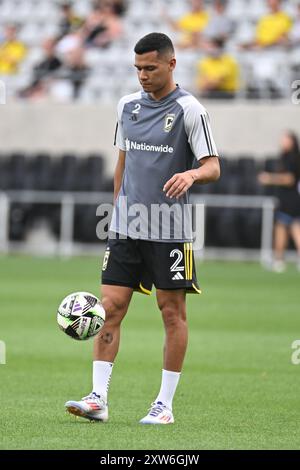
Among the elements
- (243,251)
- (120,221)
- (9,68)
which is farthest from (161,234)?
(9,68)

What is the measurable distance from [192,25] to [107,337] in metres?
20.3

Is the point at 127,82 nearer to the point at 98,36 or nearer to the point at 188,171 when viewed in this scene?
the point at 98,36

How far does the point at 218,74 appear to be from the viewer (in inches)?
1070

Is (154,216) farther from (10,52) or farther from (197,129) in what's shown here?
(10,52)

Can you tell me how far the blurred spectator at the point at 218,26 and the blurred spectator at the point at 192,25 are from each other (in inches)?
12.0

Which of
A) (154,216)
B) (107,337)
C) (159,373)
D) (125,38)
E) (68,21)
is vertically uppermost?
(68,21)

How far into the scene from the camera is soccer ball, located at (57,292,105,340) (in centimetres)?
834

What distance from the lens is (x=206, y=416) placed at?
8.79 meters

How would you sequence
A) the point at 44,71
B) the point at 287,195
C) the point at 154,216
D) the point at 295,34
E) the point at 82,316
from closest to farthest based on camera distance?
1. the point at 82,316
2. the point at 154,216
3. the point at 287,195
4. the point at 295,34
5. the point at 44,71

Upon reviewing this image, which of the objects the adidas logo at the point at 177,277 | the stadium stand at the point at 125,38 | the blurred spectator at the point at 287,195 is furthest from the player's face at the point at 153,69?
the stadium stand at the point at 125,38

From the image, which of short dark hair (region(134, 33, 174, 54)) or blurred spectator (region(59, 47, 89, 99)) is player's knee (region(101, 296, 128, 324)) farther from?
blurred spectator (region(59, 47, 89, 99))

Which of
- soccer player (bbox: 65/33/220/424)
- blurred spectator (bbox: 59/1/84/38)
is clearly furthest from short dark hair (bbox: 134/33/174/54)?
blurred spectator (bbox: 59/1/84/38)

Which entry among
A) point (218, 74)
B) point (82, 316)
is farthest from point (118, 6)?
point (82, 316)

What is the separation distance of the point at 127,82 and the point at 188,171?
801 inches
